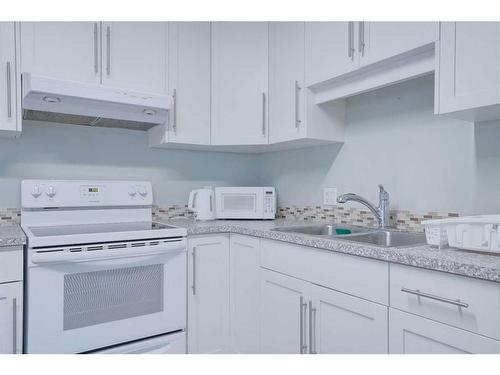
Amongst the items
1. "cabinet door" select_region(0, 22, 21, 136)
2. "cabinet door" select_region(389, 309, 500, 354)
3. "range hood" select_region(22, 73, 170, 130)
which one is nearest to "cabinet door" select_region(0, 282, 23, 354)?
"cabinet door" select_region(0, 22, 21, 136)

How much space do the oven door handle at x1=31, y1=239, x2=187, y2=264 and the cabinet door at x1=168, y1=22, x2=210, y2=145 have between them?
2.22 feet

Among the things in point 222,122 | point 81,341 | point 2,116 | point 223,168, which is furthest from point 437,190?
point 2,116

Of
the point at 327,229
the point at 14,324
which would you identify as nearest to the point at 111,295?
the point at 14,324

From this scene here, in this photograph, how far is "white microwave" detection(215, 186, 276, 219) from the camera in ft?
7.68

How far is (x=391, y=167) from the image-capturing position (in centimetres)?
188

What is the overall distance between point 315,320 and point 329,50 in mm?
1270

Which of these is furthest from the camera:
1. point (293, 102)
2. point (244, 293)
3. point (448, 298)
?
point (293, 102)

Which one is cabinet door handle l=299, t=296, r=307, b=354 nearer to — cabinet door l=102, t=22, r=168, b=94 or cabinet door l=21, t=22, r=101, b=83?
cabinet door l=102, t=22, r=168, b=94

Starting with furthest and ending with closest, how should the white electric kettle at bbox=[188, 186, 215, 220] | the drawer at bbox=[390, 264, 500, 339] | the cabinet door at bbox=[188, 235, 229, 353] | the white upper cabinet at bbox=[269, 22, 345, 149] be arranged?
the white electric kettle at bbox=[188, 186, 215, 220], the white upper cabinet at bbox=[269, 22, 345, 149], the cabinet door at bbox=[188, 235, 229, 353], the drawer at bbox=[390, 264, 500, 339]

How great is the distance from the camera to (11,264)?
1.45 metres

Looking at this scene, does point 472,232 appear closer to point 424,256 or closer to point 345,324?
point 424,256

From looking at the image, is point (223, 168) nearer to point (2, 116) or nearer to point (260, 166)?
point (260, 166)

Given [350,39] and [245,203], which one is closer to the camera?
[350,39]

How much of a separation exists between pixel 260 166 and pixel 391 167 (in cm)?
110
